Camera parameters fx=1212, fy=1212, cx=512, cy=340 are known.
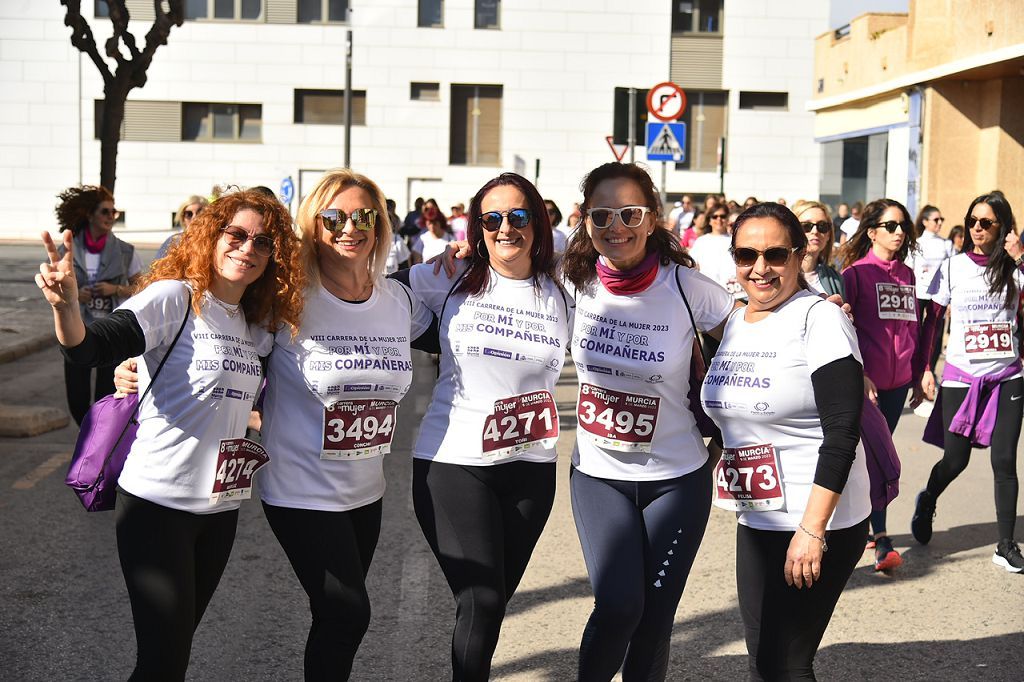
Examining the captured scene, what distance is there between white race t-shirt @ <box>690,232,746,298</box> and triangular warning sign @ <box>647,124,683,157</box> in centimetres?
385

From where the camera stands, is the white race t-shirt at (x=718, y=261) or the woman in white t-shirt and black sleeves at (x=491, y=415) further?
the white race t-shirt at (x=718, y=261)

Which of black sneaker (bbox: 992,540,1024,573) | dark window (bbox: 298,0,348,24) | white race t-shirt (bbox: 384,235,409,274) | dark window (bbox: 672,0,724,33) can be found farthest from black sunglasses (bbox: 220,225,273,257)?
dark window (bbox: 672,0,724,33)

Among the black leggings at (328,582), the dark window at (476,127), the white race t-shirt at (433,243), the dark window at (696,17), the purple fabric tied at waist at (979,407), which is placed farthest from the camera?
the dark window at (696,17)

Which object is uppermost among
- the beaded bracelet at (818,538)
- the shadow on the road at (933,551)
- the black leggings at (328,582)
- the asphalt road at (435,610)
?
the beaded bracelet at (818,538)

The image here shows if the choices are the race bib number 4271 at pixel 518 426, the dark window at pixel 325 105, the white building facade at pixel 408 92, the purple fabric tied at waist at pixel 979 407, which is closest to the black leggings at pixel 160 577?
the race bib number 4271 at pixel 518 426

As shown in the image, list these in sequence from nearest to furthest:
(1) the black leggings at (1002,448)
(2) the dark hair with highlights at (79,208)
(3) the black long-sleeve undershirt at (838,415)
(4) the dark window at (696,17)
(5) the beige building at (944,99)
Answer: (3) the black long-sleeve undershirt at (838,415) → (1) the black leggings at (1002,448) → (2) the dark hair with highlights at (79,208) → (5) the beige building at (944,99) → (4) the dark window at (696,17)

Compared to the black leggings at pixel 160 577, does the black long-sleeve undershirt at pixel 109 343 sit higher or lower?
higher

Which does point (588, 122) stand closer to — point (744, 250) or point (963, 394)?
point (963, 394)

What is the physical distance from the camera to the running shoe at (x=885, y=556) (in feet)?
20.0

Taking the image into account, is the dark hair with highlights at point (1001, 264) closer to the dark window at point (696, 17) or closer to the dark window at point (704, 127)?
the dark window at point (704, 127)

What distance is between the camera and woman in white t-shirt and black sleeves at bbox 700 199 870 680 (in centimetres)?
349

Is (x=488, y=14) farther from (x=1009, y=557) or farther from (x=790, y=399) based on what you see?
(x=790, y=399)

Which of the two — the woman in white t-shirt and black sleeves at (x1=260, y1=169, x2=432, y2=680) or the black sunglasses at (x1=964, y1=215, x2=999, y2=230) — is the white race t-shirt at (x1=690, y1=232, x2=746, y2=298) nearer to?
the black sunglasses at (x1=964, y1=215, x2=999, y2=230)

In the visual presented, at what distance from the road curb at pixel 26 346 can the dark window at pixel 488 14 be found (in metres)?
24.5
